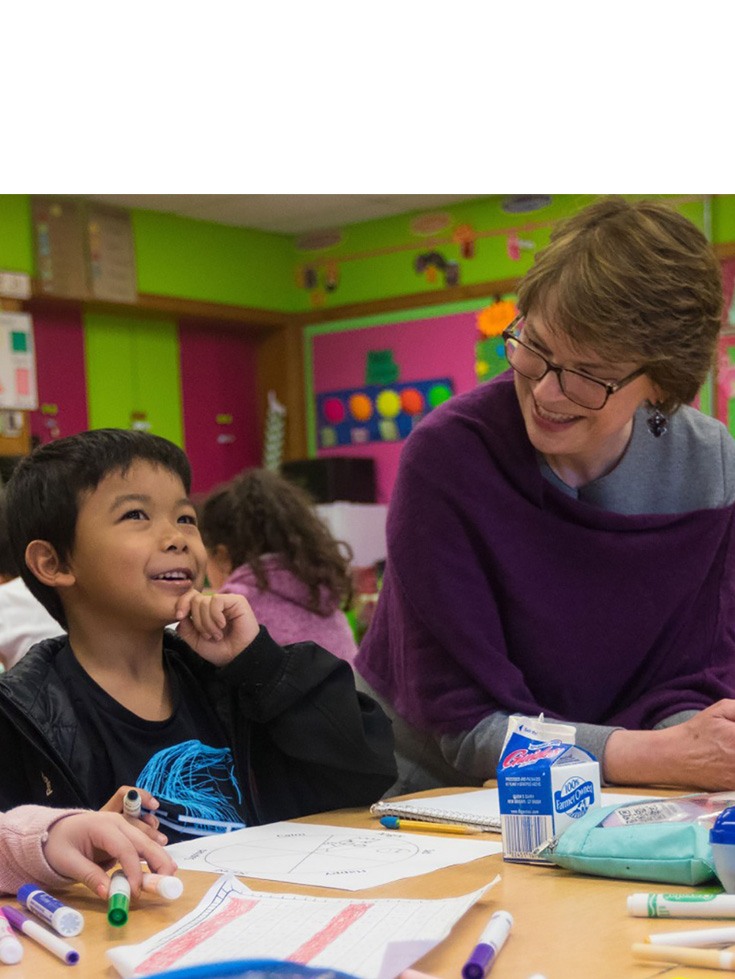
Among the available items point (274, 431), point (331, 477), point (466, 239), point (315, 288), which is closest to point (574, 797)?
point (331, 477)

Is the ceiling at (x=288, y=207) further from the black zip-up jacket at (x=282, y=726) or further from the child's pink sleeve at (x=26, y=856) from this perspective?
the child's pink sleeve at (x=26, y=856)

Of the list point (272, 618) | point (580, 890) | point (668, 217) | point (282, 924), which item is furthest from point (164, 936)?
point (272, 618)

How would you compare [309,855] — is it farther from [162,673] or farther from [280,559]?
[280,559]

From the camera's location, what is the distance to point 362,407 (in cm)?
735

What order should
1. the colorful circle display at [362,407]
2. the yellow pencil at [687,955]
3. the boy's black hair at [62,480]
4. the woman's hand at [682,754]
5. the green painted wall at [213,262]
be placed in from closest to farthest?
the yellow pencil at [687,955] < the woman's hand at [682,754] < the boy's black hair at [62,480] < the green painted wall at [213,262] < the colorful circle display at [362,407]

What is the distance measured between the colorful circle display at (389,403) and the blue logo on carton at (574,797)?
19.7 ft

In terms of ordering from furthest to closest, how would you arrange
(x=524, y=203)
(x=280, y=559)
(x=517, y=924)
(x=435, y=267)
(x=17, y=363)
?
(x=435, y=267), (x=524, y=203), (x=17, y=363), (x=280, y=559), (x=517, y=924)

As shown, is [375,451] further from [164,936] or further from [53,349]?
[164,936]

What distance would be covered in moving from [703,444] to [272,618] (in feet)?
5.59

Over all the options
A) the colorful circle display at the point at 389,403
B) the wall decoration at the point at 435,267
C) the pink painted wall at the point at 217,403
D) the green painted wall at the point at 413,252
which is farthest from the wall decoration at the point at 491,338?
the pink painted wall at the point at 217,403

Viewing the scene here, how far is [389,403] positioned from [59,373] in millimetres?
1788

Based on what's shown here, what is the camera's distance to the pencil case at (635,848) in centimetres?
105
